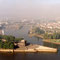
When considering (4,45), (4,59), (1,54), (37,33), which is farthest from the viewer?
(37,33)

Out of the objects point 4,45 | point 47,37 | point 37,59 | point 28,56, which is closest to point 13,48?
point 4,45

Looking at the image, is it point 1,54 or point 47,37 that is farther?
point 47,37

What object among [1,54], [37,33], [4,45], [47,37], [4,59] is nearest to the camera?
[4,59]

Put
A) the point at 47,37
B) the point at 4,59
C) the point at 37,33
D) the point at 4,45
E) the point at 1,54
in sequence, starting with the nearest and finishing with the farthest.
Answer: the point at 4,59
the point at 1,54
the point at 4,45
the point at 47,37
the point at 37,33

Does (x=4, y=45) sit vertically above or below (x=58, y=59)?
above

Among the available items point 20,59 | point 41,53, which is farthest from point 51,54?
point 20,59

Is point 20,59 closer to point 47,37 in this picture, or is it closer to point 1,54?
point 1,54

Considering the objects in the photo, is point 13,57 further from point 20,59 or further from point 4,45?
point 4,45

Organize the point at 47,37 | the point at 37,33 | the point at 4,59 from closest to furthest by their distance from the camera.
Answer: the point at 4,59
the point at 47,37
the point at 37,33

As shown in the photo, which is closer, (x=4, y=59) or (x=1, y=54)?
(x=4, y=59)
